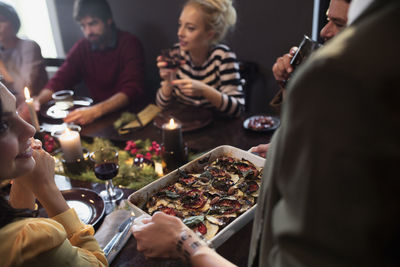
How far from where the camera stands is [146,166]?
60.2 inches

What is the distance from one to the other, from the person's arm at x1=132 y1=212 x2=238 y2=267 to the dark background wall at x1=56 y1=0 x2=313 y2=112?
9.33 ft

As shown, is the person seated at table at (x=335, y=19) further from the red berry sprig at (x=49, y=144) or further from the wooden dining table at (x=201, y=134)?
the red berry sprig at (x=49, y=144)

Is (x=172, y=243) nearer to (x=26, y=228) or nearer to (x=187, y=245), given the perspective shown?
(x=187, y=245)

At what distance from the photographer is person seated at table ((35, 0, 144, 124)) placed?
2961mm

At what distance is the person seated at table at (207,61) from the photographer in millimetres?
2316

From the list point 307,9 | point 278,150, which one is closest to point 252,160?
point 278,150

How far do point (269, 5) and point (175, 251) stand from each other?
2.97 meters

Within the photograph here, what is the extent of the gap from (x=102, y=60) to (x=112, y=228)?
98.4 inches

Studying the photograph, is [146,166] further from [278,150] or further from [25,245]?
[278,150]

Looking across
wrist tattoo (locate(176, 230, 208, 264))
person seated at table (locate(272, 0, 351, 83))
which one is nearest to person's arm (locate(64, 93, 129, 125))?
person seated at table (locate(272, 0, 351, 83))

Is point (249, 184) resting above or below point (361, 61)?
below

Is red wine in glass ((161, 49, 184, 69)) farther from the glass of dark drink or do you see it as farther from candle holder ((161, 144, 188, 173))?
the glass of dark drink

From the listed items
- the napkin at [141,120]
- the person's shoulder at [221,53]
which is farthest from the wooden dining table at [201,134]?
the person's shoulder at [221,53]

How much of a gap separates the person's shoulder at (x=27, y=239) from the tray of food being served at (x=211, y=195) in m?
0.30
